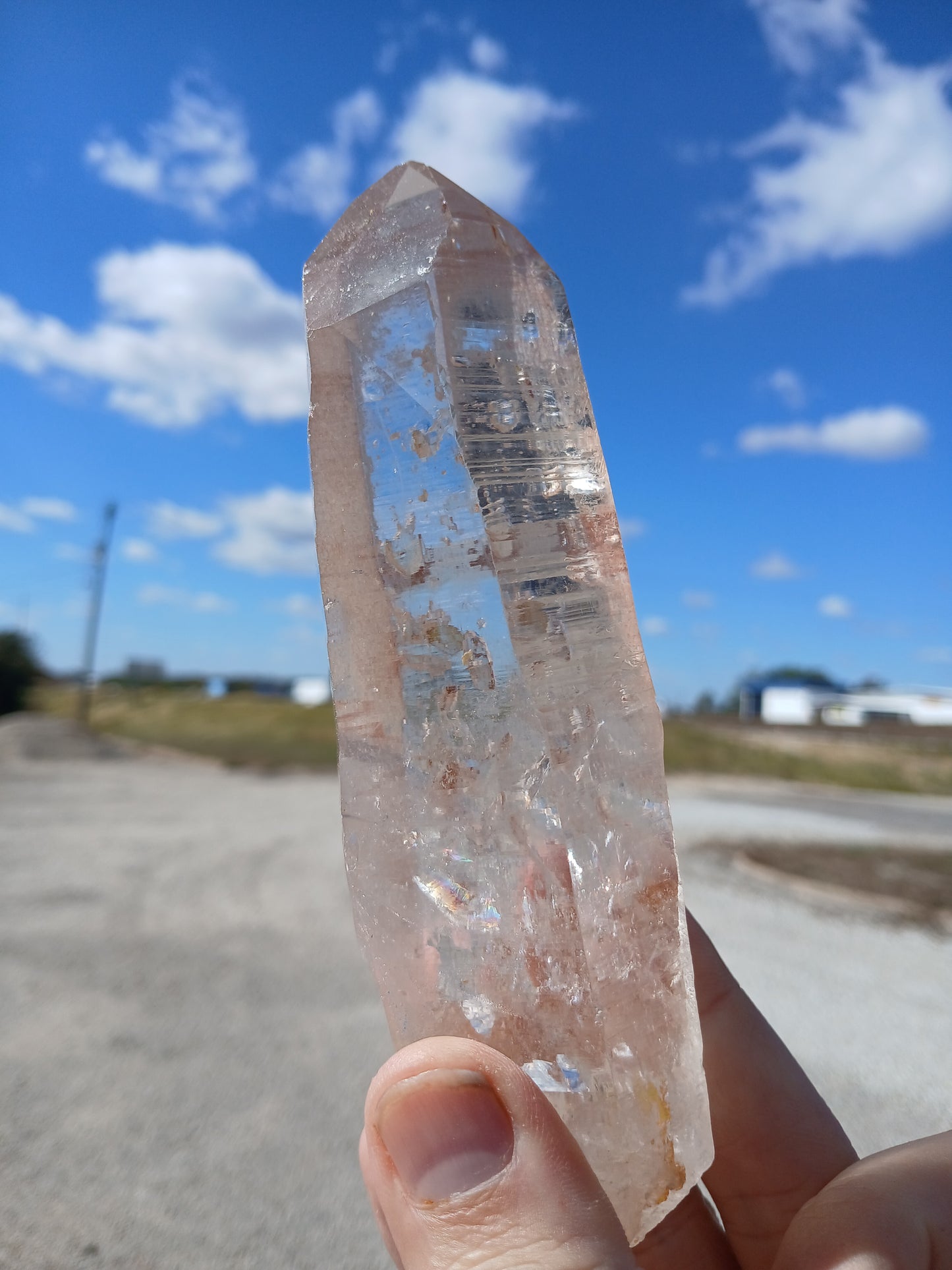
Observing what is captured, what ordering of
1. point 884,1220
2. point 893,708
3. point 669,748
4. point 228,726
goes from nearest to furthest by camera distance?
point 884,1220 < point 669,748 < point 228,726 < point 893,708

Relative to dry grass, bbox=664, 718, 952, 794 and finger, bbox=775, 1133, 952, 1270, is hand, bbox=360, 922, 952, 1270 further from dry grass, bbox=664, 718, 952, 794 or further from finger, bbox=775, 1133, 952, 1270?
dry grass, bbox=664, 718, 952, 794

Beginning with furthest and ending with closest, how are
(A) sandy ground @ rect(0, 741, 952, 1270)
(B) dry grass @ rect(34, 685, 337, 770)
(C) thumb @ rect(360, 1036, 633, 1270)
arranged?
(B) dry grass @ rect(34, 685, 337, 770), (A) sandy ground @ rect(0, 741, 952, 1270), (C) thumb @ rect(360, 1036, 633, 1270)

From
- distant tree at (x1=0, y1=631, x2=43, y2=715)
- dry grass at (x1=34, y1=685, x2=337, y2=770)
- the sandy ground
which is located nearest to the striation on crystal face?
the sandy ground

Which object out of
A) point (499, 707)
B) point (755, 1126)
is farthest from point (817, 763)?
point (499, 707)

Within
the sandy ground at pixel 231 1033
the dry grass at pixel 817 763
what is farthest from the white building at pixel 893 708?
the sandy ground at pixel 231 1033

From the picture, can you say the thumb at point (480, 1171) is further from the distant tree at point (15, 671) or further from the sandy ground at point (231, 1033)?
the distant tree at point (15, 671)

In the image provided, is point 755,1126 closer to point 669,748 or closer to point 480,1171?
point 480,1171
